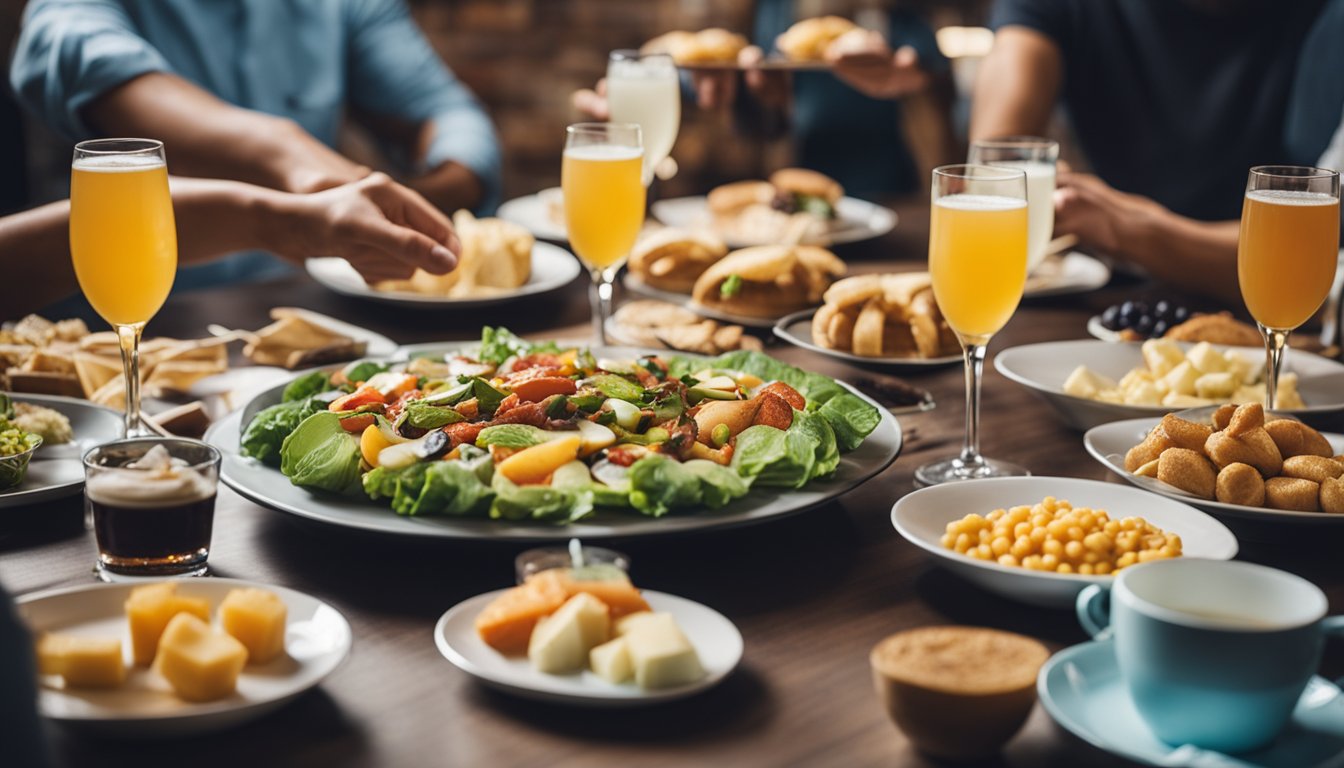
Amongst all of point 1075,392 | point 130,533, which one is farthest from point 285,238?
point 1075,392

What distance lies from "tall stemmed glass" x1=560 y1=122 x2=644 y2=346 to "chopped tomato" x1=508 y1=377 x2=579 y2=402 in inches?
24.0

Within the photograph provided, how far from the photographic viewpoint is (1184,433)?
A: 4.40 feet

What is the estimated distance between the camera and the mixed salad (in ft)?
3.91

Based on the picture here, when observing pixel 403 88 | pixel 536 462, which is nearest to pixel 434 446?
pixel 536 462

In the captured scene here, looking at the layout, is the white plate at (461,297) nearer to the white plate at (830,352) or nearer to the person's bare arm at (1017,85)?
the white plate at (830,352)

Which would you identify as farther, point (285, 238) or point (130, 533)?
point (285, 238)

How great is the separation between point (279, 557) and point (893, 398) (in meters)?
0.87

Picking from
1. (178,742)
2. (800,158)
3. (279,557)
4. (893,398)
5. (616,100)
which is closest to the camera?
(178,742)

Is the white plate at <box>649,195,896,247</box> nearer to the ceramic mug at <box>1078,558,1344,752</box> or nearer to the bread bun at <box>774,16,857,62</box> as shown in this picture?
the bread bun at <box>774,16,857,62</box>

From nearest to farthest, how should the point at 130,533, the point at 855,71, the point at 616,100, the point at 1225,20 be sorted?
the point at 130,533, the point at 616,100, the point at 855,71, the point at 1225,20

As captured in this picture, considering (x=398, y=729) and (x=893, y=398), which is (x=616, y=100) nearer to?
(x=893, y=398)

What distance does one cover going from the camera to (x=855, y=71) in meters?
2.95

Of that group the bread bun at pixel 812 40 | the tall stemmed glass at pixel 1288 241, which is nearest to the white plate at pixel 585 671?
the tall stemmed glass at pixel 1288 241

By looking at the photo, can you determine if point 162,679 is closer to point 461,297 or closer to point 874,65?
point 461,297
